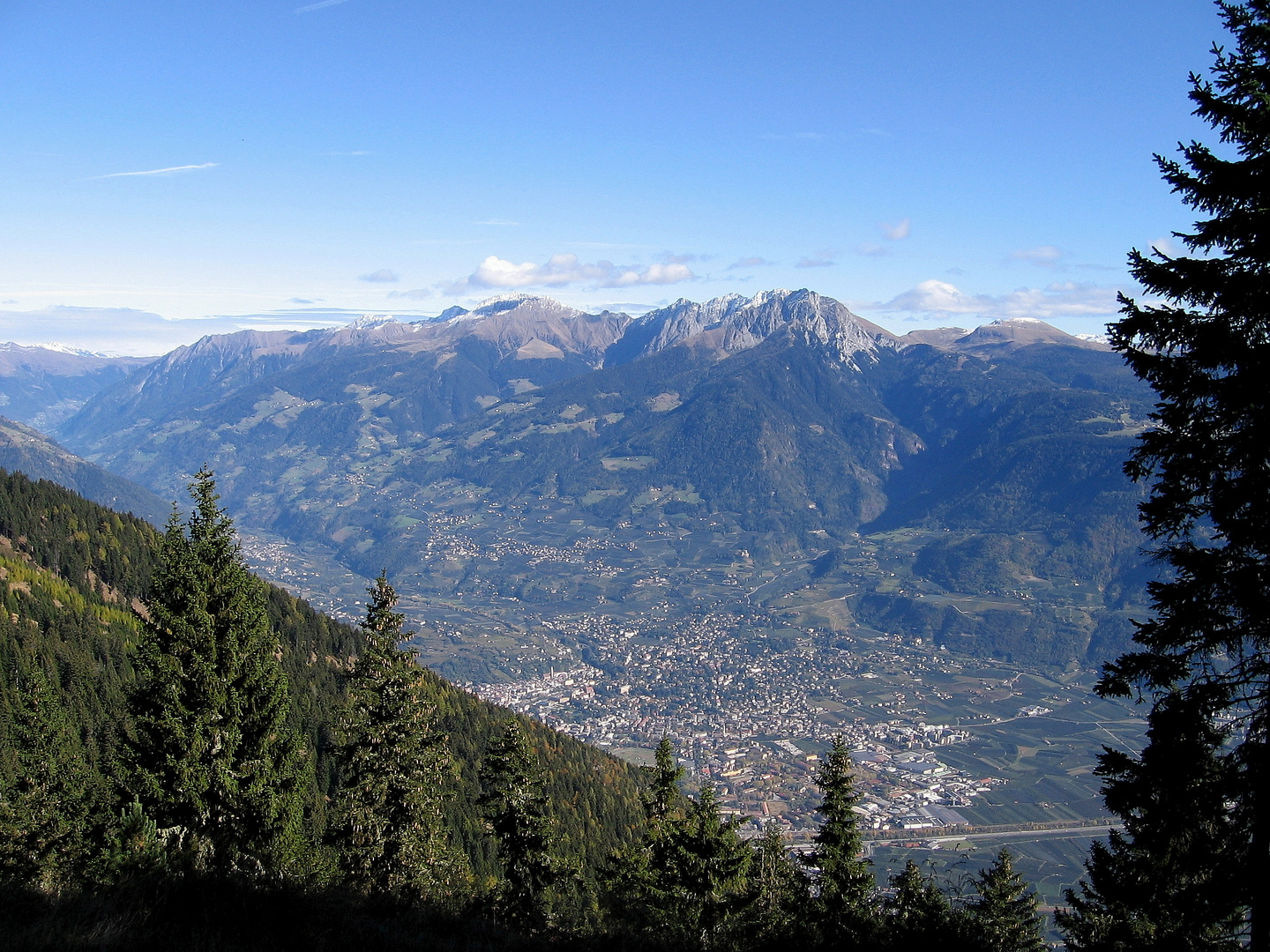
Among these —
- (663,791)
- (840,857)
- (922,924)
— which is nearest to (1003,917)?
(840,857)

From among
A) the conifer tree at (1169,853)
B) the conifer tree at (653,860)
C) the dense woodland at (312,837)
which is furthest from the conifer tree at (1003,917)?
the conifer tree at (653,860)

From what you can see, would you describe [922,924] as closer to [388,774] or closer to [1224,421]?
[1224,421]

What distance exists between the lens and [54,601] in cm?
5000

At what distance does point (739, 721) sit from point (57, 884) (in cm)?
12339

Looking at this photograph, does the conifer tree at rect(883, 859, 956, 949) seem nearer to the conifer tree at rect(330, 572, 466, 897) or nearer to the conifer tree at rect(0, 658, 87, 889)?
the conifer tree at rect(330, 572, 466, 897)

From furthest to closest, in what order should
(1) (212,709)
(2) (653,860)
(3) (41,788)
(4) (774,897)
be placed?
(2) (653,860), (4) (774,897), (3) (41,788), (1) (212,709)

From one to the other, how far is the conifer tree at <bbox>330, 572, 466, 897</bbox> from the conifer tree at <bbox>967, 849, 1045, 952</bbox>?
1223 cm

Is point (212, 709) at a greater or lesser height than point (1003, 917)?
greater

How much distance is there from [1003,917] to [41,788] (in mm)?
25486

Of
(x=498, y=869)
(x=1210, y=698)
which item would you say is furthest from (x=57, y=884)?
(x=498, y=869)

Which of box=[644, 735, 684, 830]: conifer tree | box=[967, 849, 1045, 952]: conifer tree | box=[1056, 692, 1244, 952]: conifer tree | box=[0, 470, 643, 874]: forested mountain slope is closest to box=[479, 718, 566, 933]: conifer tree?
box=[644, 735, 684, 830]: conifer tree

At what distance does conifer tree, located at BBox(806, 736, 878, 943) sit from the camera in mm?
20359

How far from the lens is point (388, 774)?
65.1 ft

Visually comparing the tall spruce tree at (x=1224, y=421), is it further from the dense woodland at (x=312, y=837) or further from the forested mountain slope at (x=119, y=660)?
the forested mountain slope at (x=119, y=660)
